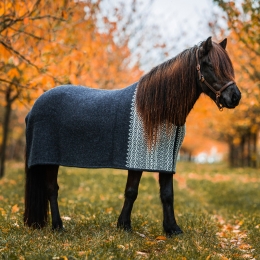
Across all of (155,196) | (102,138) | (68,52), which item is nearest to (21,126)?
(155,196)

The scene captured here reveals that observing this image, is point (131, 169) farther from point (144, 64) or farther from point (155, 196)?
point (144, 64)

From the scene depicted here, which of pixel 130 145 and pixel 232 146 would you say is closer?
pixel 130 145

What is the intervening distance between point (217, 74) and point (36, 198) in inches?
123

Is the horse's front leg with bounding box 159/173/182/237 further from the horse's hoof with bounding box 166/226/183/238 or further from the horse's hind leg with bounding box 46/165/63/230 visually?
the horse's hind leg with bounding box 46/165/63/230

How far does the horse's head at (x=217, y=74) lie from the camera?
16.2 ft

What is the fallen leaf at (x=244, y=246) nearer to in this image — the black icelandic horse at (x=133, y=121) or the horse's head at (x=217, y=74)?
the black icelandic horse at (x=133, y=121)

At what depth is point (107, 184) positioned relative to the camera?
1434 cm

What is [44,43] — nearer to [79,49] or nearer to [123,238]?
[79,49]

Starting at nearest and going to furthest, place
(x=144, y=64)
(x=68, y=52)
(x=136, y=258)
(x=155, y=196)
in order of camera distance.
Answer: (x=136, y=258), (x=68, y=52), (x=155, y=196), (x=144, y=64)

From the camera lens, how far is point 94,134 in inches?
214

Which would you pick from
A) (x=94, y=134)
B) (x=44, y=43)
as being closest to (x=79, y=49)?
(x=44, y=43)

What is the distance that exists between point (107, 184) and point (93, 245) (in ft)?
32.5

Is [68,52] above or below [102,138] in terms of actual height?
above

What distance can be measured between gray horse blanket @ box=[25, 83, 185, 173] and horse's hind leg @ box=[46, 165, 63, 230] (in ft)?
1.04
